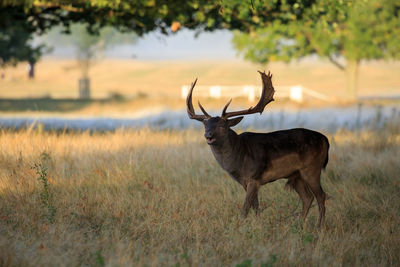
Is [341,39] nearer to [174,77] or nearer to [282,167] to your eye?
[282,167]

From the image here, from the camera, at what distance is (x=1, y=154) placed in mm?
11297

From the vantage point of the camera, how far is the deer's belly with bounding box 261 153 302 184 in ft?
26.9

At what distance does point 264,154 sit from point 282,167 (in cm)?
30

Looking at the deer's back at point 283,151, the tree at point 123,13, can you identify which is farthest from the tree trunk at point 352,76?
Result: the deer's back at point 283,151

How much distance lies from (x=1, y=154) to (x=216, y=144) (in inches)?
197

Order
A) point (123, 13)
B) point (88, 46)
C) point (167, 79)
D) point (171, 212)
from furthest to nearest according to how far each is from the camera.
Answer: point (167, 79) → point (88, 46) → point (123, 13) → point (171, 212)

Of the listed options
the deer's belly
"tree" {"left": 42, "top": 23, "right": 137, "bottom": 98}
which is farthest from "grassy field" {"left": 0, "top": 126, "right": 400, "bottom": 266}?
"tree" {"left": 42, "top": 23, "right": 137, "bottom": 98}

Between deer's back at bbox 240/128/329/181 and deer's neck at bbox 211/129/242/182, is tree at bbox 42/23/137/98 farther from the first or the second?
deer's neck at bbox 211/129/242/182

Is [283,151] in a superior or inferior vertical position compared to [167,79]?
superior

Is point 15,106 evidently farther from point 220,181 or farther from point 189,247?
point 189,247

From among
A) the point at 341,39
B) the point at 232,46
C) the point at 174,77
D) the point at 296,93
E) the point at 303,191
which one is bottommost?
the point at 303,191

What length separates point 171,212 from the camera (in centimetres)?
858

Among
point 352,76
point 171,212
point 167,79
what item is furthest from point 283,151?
point 167,79

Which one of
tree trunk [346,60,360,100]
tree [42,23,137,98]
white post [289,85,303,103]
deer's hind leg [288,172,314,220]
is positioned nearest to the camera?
deer's hind leg [288,172,314,220]
